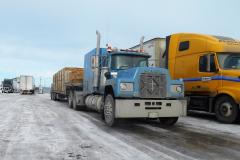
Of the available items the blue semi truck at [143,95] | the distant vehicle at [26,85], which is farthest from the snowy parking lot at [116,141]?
the distant vehicle at [26,85]

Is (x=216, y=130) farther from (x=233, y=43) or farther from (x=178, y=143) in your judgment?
(x=233, y=43)

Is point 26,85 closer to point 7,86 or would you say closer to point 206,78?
A: point 7,86

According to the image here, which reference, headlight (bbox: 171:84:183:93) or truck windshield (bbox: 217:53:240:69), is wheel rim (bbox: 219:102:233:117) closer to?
truck windshield (bbox: 217:53:240:69)

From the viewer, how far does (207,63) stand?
1435 centimetres

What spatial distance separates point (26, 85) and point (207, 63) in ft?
152

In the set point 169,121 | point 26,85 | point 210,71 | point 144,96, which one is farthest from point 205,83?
point 26,85

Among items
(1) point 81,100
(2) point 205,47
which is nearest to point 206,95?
(2) point 205,47

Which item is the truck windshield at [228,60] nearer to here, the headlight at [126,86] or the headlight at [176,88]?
the headlight at [176,88]

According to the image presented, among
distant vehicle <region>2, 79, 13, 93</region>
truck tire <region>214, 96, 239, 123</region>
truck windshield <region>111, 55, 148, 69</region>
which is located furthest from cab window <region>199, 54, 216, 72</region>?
distant vehicle <region>2, 79, 13, 93</region>

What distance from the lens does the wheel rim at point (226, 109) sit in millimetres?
13316

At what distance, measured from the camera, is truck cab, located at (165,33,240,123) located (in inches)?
527

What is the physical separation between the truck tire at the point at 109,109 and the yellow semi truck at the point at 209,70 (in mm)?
4665

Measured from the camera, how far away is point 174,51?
1659 centimetres

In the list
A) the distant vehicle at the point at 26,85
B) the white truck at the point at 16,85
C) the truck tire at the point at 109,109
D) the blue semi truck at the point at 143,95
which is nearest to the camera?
the blue semi truck at the point at 143,95
